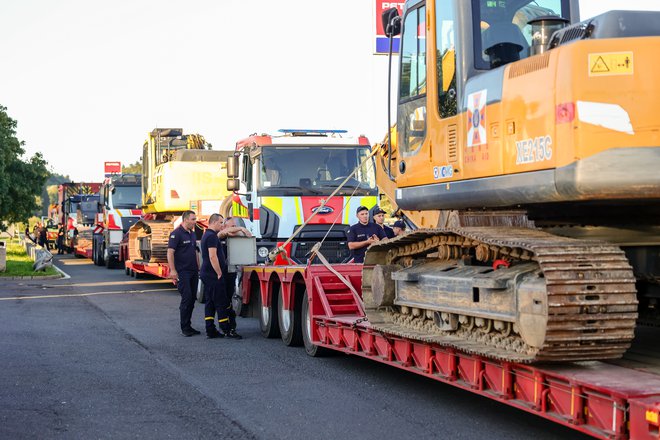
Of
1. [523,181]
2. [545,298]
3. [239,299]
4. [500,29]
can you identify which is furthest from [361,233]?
[545,298]

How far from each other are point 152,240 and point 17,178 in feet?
101

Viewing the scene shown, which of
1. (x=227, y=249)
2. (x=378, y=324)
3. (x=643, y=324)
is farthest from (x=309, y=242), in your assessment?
(x=643, y=324)

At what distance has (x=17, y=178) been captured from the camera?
175 ft

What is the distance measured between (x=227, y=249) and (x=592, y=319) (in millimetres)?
8977

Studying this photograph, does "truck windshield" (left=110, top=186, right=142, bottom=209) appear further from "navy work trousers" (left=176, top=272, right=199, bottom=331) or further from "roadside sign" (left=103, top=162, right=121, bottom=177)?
"roadside sign" (left=103, top=162, right=121, bottom=177)

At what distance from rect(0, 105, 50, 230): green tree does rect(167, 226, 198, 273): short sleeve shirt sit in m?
38.1

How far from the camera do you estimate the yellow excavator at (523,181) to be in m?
6.65

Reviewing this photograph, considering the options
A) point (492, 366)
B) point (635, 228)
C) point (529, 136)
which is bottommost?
point (492, 366)

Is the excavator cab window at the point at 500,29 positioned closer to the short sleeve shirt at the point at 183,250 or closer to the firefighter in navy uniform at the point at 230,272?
the firefighter in navy uniform at the point at 230,272

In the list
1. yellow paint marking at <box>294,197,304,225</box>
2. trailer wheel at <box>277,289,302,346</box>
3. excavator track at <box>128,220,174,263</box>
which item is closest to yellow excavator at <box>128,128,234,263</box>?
excavator track at <box>128,220,174,263</box>

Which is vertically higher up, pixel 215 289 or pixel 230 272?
pixel 230 272

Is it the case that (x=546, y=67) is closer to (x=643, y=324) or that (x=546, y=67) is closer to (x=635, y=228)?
(x=635, y=228)

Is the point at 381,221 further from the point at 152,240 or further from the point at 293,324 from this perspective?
the point at 152,240

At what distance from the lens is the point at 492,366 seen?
304 inches
